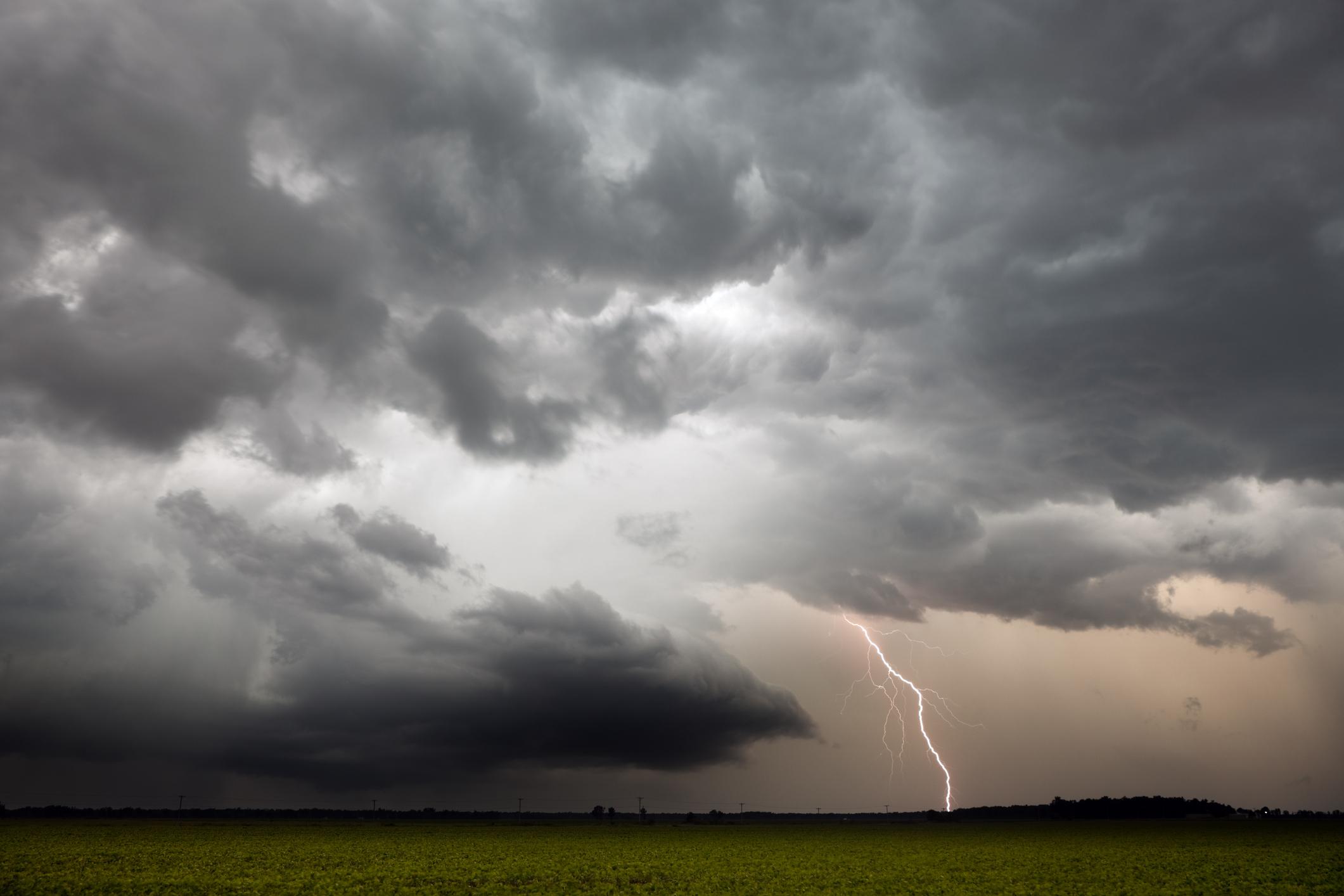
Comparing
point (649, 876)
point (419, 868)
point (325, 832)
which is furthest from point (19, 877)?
point (325, 832)

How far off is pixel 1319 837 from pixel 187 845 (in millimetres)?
129556

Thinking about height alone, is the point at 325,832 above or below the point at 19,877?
below

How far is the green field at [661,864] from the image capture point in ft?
170

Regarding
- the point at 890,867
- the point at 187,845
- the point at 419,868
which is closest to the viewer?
the point at 419,868

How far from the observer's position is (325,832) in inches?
5143

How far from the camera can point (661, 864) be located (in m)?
70.0

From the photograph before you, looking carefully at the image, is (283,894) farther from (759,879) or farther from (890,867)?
(890,867)

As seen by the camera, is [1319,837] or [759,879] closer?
[759,879]

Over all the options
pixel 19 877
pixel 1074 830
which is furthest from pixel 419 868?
pixel 1074 830

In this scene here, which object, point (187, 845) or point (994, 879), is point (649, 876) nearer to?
point (994, 879)

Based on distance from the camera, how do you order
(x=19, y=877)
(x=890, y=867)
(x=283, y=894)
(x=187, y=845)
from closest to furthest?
(x=283, y=894), (x=19, y=877), (x=890, y=867), (x=187, y=845)

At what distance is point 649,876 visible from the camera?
2338 inches

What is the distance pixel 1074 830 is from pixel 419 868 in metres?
124

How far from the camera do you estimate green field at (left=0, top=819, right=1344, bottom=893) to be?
51750mm
